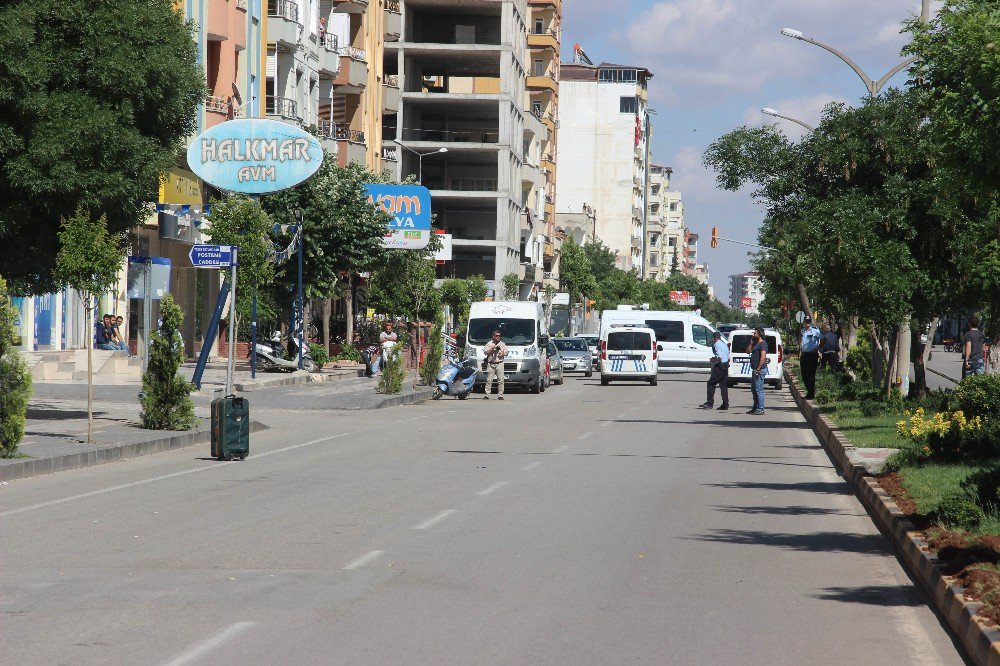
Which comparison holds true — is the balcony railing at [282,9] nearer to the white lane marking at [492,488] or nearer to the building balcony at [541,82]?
the white lane marking at [492,488]

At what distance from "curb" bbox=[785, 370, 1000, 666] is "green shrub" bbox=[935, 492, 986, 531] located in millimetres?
265

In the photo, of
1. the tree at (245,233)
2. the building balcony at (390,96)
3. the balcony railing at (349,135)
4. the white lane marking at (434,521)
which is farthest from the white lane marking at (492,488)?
the building balcony at (390,96)

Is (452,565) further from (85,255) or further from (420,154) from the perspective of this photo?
(420,154)

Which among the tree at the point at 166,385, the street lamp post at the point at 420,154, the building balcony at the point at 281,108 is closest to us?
the tree at the point at 166,385

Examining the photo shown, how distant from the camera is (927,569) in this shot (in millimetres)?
9500

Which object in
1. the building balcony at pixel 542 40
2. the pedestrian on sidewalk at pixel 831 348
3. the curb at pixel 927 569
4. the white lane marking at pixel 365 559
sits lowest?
the white lane marking at pixel 365 559

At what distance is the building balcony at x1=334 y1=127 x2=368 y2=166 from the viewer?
59.0m

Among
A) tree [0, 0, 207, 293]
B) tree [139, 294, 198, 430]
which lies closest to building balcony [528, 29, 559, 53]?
tree [0, 0, 207, 293]

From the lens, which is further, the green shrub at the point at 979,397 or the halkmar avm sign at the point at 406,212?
the halkmar avm sign at the point at 406,212

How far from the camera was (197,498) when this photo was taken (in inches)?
564

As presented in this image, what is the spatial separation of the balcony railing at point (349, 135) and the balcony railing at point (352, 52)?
306 cm

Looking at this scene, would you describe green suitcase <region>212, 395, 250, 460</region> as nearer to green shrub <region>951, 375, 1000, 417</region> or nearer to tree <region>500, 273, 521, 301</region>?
green shrub <region>951, 375, 1000, 417</region>

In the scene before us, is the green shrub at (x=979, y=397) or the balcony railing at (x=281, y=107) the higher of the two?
the balcony railing at (x=281, y=107)

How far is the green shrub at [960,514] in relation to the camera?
10.6 m
